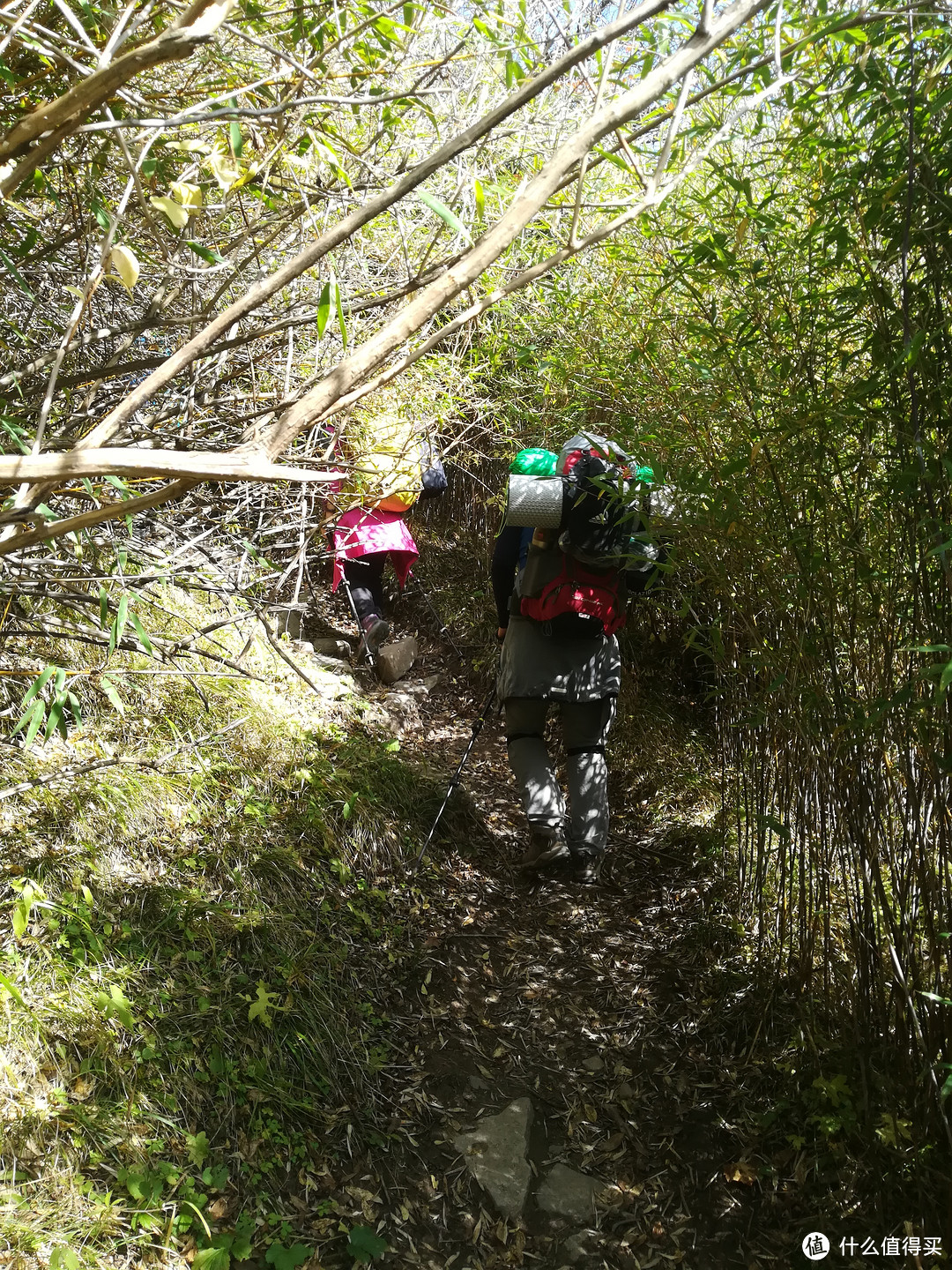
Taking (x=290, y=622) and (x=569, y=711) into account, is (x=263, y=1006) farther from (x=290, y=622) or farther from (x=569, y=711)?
(x=290, y=622)

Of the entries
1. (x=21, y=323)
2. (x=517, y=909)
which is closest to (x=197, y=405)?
(x=21, y=323)

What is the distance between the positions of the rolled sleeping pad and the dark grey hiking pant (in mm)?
941

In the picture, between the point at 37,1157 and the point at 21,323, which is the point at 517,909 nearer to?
the point at 37,1157

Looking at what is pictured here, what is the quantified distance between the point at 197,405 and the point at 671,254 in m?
1.45

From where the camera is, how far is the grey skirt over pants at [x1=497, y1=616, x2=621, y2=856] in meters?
3.82

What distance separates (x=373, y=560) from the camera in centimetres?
548

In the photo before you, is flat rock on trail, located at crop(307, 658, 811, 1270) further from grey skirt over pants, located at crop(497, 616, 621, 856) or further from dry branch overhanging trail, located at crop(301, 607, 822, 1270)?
grey skirt over pants, located at crop(497, 616, 621, 856)

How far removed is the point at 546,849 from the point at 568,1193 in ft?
4.56

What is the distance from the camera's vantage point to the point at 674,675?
4.48 m

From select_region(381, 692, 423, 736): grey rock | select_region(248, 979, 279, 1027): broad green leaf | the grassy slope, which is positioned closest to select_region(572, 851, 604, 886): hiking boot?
the grassy slope

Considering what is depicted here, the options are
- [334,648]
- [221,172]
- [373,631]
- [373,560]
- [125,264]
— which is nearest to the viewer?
[125,264]

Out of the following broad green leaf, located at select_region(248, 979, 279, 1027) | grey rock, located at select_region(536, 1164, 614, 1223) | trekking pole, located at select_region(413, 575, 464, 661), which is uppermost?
trekking pole, located at select_region(413, 575, 464, 661)

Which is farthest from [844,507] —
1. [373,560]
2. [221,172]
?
[373,560]

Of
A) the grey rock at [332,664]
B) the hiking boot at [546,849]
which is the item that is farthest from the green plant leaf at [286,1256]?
the grey rock at [332,664]
